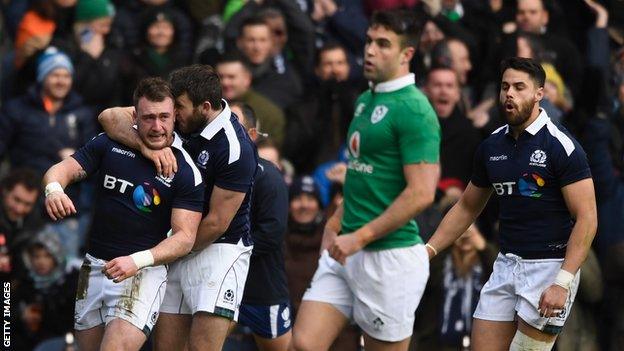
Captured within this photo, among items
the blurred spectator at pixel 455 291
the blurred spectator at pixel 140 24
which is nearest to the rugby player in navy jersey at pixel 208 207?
the blurred spectator at pixel 455 291

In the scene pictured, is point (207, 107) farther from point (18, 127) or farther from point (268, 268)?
point (18, 127)

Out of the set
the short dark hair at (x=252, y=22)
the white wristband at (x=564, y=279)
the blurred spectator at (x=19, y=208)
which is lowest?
the blurred spectator at (x=19, y=208)

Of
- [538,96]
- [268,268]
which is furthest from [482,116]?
[538,96]

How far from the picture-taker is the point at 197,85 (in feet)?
31.7

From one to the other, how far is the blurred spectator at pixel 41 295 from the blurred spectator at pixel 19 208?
20 cm

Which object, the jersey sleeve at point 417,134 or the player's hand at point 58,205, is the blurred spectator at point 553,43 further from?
the player's hand at point 58,205

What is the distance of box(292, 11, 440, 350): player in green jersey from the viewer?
9.68m

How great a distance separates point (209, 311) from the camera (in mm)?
9805

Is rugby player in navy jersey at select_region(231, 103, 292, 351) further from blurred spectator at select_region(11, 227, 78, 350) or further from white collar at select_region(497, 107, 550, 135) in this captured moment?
blurred spectator at select_region(11, 227, 78, 350)

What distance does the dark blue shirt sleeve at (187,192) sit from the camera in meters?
9.53

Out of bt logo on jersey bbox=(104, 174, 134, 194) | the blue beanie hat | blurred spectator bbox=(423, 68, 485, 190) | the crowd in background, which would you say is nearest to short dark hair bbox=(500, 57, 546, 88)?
bt logo on jersey bbox=(104, 174, 134, 194)

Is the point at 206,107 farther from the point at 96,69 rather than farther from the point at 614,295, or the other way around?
the point at 96,69

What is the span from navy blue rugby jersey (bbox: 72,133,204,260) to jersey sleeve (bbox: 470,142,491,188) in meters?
1.86

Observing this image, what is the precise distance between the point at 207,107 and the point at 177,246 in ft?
3.15
